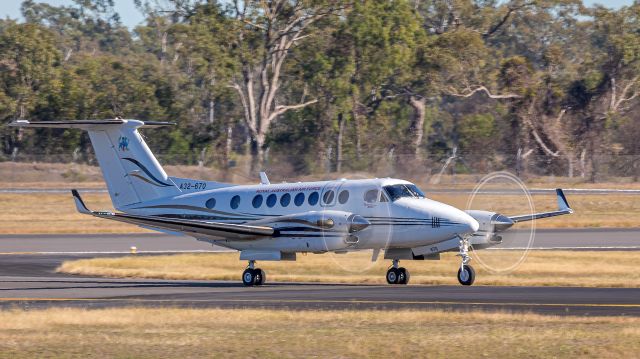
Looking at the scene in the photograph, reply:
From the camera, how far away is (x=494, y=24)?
334 feet

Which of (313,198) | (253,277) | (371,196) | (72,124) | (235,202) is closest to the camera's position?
(371,196)

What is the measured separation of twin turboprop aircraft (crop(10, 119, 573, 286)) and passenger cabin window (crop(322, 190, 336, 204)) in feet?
0.10

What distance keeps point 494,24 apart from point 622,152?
23.2 m

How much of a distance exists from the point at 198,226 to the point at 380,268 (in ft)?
25.6

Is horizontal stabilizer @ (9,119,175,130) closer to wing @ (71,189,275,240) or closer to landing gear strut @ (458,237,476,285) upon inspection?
wing @ (71,189,275,240)

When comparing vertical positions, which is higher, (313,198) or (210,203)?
(313,198)

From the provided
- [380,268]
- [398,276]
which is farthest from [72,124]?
[380,268]

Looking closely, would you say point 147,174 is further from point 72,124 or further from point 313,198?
point 313,198

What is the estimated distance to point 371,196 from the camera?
2822 centimetres

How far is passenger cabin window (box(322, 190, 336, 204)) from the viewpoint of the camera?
94.8 feet

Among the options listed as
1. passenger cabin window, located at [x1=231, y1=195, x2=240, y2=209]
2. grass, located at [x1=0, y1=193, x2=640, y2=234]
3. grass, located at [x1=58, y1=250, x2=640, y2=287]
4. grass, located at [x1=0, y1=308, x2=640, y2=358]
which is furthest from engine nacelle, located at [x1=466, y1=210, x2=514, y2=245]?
grass, located at [x1=0, y1=193, x2=640, y2=234]

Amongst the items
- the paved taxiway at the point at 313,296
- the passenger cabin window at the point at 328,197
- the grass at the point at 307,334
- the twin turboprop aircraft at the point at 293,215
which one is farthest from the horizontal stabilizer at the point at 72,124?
the grass at the point at 307,334

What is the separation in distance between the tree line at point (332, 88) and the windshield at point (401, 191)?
45.3 m

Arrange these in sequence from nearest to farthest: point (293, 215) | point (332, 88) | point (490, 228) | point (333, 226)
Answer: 1. point (333, 226)
2. point (490, 228)
3. point (293, 215)
4. point (332, 88)
